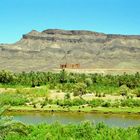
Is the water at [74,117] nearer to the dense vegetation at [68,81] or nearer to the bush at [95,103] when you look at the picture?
the bush at [95,103]

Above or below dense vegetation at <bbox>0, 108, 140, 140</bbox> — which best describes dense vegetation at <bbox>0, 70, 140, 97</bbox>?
above

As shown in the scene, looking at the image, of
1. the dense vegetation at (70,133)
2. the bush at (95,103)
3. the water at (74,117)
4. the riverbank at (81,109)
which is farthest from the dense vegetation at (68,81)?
the dense vegetation at (70,133)

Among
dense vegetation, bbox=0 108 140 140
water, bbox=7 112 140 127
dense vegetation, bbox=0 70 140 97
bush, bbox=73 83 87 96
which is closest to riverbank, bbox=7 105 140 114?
water, bbox=7 112 140 127

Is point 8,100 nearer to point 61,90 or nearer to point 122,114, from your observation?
point 122,114

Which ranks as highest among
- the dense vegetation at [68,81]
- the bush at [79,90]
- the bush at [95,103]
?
the dense vegetation at [68,81]

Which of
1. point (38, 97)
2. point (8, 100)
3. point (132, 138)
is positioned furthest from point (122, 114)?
point (132, 138)

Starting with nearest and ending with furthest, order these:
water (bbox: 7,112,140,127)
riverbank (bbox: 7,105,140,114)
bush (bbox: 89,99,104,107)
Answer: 1. water (bbox: 7,112,140,127)
2. riverbank (bbox: 7,105,140,114)
3. bush (bbox: 89,99,104,107)

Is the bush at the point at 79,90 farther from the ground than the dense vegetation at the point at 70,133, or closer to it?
farther from the ground

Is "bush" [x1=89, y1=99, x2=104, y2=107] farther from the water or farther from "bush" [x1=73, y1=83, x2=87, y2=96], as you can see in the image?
"bush" [x1=73, y1=83, x2=87, y2=96]

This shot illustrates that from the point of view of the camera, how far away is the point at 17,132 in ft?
106

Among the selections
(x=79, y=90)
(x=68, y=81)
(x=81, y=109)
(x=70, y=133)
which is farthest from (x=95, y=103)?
(x=68, y=81)

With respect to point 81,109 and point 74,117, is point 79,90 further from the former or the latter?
point 74,117

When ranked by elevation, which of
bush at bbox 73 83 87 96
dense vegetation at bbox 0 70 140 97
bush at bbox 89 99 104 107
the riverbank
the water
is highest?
dense vegetation at bbox 0 70 140 97

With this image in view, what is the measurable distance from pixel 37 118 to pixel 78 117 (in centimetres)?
522
